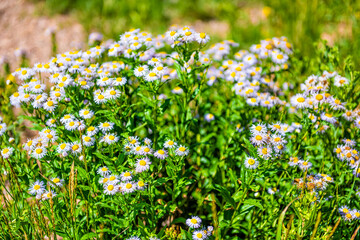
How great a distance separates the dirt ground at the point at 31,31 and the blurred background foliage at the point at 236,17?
21cm

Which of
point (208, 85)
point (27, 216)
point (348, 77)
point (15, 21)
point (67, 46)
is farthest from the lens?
point (15, 21)

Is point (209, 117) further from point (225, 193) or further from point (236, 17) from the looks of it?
point (236, 17)

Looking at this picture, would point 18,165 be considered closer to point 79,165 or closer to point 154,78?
point 79,165

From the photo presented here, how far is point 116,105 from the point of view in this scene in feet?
7.23

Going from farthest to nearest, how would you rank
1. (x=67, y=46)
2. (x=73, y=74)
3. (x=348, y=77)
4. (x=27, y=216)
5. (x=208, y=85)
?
1. (x=67, y=46)
2. (x=208, y=85)
3. (x=348, y=77)
4. (x=73, y=74)
5. (x=27, y=216)

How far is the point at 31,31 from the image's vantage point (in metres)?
5.61

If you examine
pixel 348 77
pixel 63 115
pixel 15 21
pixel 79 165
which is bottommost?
pixel 79 165

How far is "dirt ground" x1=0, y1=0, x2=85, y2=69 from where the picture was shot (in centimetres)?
513

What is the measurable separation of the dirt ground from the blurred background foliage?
0.21 metres

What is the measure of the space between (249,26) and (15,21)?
13.3 feet

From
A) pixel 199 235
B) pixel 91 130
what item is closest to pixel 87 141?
pixel 91 130

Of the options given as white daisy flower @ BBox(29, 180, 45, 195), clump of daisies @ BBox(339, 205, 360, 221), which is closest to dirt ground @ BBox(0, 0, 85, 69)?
white daisy flower @ BBox(29, 180, 45, 195)

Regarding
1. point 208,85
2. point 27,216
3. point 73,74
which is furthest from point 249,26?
point 27,216

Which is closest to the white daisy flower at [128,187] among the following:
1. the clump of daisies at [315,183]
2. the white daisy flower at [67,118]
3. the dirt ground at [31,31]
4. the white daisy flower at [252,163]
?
the white daisy flower at [67,118]
